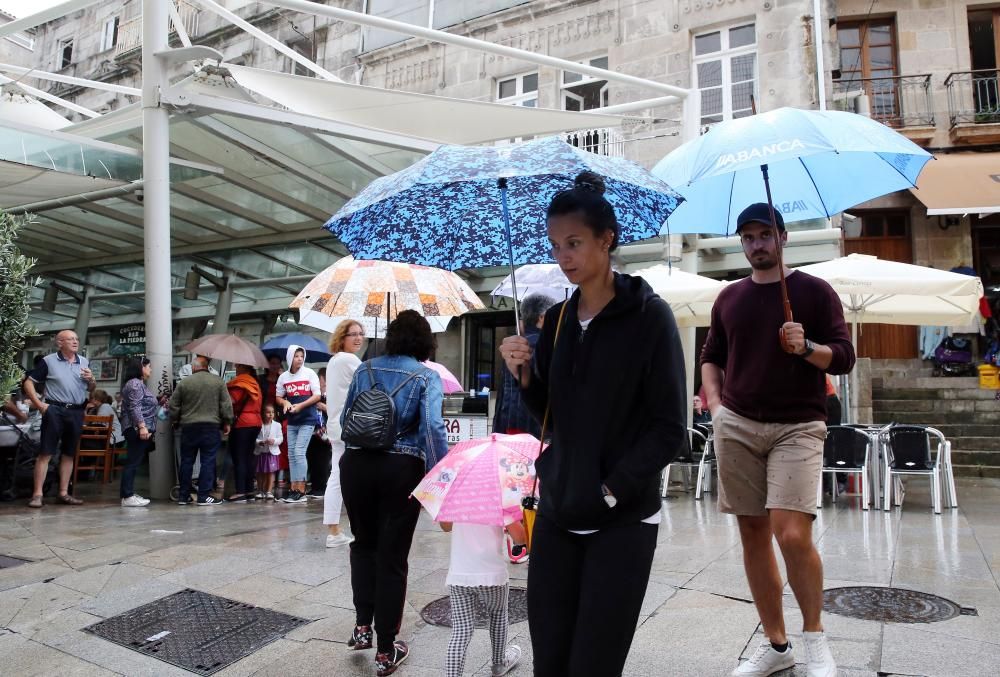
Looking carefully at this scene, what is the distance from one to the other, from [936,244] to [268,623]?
16589 millimetres

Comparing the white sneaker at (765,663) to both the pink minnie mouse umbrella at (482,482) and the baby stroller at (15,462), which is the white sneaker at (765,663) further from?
A: the baby stroller at (15,462)

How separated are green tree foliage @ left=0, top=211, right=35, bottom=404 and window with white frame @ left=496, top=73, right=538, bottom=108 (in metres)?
12.8

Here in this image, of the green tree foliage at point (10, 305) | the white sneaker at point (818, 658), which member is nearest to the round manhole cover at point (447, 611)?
the white sneaker at point (818, 658)

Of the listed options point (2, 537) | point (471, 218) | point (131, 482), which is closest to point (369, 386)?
point (471, 218)

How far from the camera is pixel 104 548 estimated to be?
6.22 meters

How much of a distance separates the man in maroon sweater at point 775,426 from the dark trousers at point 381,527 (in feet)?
4.92

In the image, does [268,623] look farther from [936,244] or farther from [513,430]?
[936,244]

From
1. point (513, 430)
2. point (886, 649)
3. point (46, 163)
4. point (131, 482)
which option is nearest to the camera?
A: point (886, 649)

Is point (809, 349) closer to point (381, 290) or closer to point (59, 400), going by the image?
point (381, 290)

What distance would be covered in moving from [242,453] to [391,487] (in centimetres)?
672

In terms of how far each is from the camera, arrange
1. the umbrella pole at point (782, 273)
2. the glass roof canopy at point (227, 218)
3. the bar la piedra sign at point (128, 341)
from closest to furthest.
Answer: the umbrella pole at point (782, 273), the glass roof canopy at point (227, 218), the bar la piedra sign at point (128, 341)

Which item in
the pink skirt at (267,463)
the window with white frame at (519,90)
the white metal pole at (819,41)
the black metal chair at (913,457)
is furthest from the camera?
the window with white frame at (519,90)

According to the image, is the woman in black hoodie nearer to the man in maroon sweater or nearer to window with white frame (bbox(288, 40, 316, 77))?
the man in maroon sweater

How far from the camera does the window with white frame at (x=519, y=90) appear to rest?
56.1 feet
